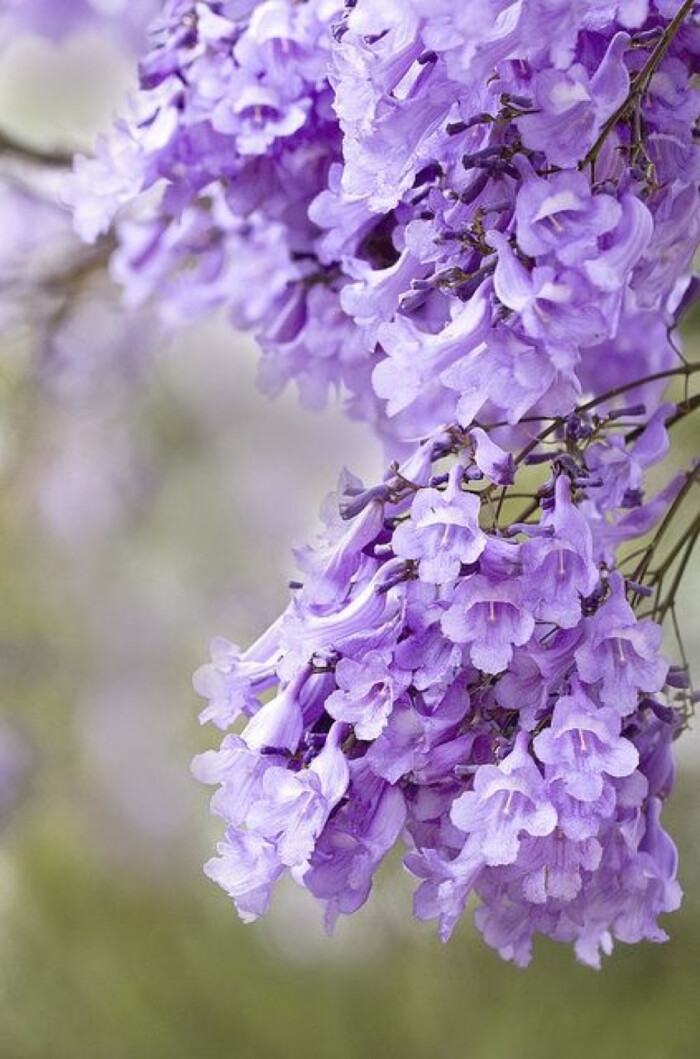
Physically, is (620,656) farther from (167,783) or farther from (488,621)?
(167,783)

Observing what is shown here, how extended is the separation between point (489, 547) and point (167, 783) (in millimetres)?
785

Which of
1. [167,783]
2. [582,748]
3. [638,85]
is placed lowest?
[167,783]

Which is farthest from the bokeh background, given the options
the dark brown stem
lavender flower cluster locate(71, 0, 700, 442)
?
the dark brown stem

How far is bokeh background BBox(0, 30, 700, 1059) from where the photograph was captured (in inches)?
39.8

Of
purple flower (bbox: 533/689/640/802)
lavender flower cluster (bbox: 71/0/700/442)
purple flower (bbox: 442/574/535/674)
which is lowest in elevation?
purple flower (bbox: 533/689/640/802)

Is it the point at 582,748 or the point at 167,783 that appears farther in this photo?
the point at 167,783

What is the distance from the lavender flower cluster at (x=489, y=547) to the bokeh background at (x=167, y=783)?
64cm

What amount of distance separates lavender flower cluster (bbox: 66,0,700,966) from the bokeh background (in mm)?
644

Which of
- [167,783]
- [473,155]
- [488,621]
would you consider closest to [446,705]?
[488,621]

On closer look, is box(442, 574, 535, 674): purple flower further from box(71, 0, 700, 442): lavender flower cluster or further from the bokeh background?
the bokeh background

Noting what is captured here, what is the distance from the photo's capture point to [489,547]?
31 centimetres

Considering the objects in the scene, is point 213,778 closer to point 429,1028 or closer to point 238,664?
point 238,664

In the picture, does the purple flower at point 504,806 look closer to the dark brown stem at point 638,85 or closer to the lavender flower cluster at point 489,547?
the lavender flower cluster at point 489,547

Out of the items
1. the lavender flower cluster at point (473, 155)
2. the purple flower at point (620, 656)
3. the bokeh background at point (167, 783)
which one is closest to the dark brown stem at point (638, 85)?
the lavender flower cluster at point (473, 155)
